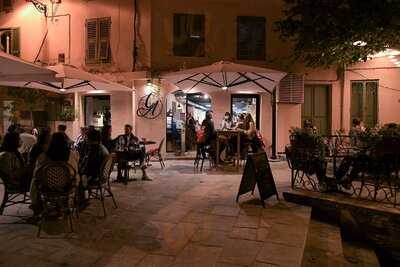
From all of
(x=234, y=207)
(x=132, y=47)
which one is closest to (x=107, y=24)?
(x=132, y=47)

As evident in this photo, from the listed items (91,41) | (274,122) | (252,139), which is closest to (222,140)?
(252,139)

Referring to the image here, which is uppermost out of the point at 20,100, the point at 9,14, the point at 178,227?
the point at 9,14

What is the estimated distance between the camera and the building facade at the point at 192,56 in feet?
40.8

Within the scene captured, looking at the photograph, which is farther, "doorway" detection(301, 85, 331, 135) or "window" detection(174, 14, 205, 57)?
"doorway" detection(301, 85, 331, 135)

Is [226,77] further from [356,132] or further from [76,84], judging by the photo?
[76,84]

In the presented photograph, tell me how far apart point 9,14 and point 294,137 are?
42.7 ft

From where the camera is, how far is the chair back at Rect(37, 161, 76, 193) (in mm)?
4624

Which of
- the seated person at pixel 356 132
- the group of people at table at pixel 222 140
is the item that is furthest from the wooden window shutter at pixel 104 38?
the seated person at pixel 356 132

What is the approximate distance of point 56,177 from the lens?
186 inches

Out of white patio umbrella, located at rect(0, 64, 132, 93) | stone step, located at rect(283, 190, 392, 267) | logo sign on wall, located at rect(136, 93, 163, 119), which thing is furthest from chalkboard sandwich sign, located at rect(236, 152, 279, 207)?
logo sign on wall, located at rect(136, 93, 163, 119)

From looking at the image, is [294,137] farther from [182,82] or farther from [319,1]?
[182,82]

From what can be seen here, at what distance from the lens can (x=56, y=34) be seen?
13523 millimetres

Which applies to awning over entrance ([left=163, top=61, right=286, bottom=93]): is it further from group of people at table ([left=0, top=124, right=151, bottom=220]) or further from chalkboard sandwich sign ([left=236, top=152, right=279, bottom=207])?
group of people at table ([left=0, top=124, right=151, bottom=220])

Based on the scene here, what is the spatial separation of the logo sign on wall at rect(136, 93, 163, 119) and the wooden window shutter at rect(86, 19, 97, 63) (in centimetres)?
246
